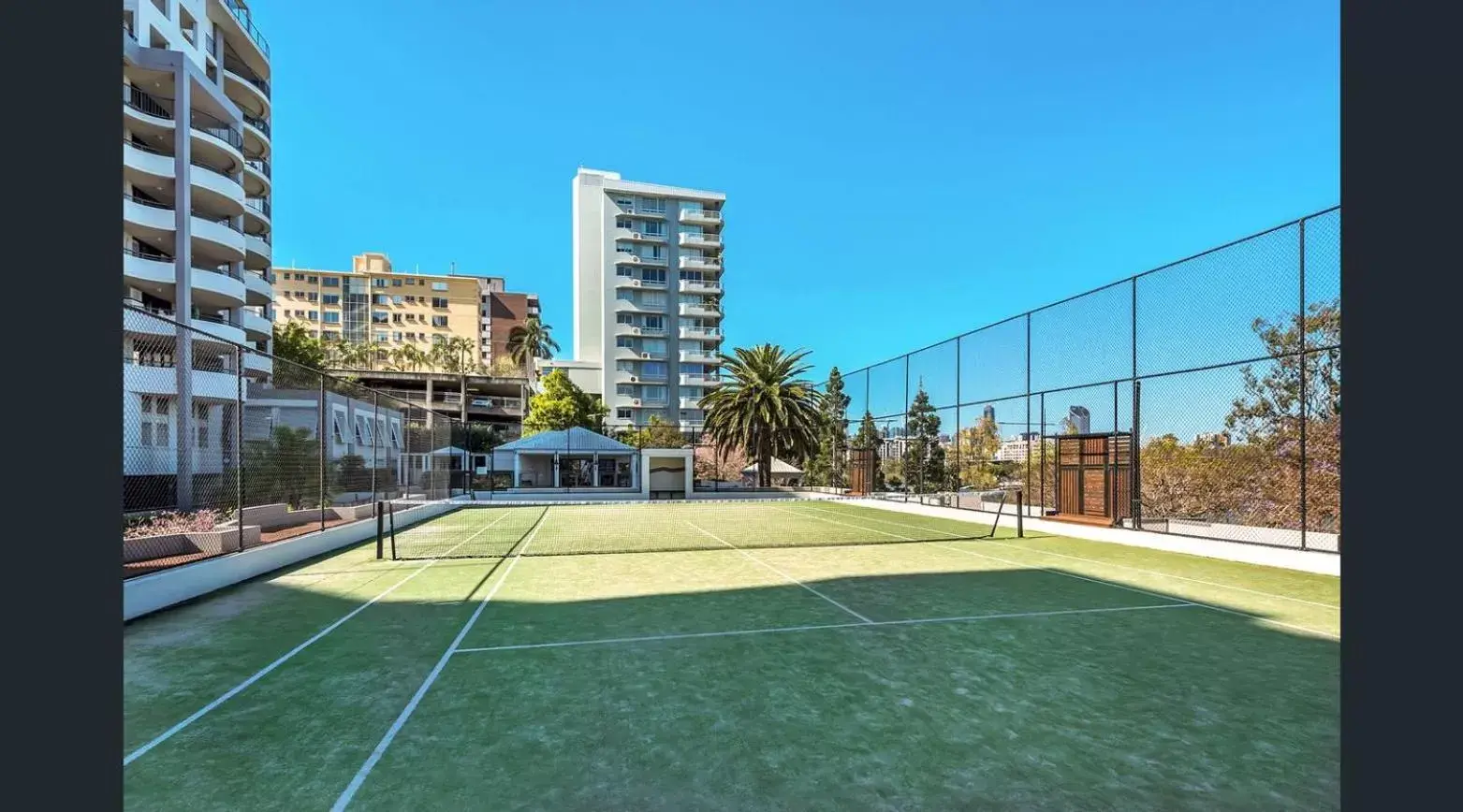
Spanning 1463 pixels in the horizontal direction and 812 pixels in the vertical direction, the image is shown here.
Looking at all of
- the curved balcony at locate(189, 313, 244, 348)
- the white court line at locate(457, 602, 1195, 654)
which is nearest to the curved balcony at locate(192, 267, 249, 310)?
the curved balcony at locate(189, 313, 244, 348)

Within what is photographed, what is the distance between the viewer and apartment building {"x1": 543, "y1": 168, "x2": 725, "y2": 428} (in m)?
68.4

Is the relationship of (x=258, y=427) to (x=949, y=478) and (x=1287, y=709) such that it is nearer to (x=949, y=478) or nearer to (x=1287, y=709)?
(x=1287, y=709)

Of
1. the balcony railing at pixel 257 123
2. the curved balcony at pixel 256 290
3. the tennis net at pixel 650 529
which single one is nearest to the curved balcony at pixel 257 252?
the curved balcony at pixel 256 290

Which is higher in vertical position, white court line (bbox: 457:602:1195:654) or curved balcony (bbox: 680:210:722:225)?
curved balcony (bbox: 680:210:722:225)

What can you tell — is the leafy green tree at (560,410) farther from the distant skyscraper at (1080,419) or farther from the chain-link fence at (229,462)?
the distant skyscraper at (1080,419)

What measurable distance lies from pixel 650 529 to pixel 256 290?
4171 centimetres

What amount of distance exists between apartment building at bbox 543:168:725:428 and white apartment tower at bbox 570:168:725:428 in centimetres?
10

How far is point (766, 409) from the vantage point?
3575 cm

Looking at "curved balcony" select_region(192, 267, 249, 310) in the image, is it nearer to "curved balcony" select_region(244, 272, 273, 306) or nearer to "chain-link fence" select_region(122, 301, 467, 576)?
"curved balcony" select_region(244, 272, 273, 306)

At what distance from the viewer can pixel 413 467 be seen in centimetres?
2309

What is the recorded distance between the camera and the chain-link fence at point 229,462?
10289mm
